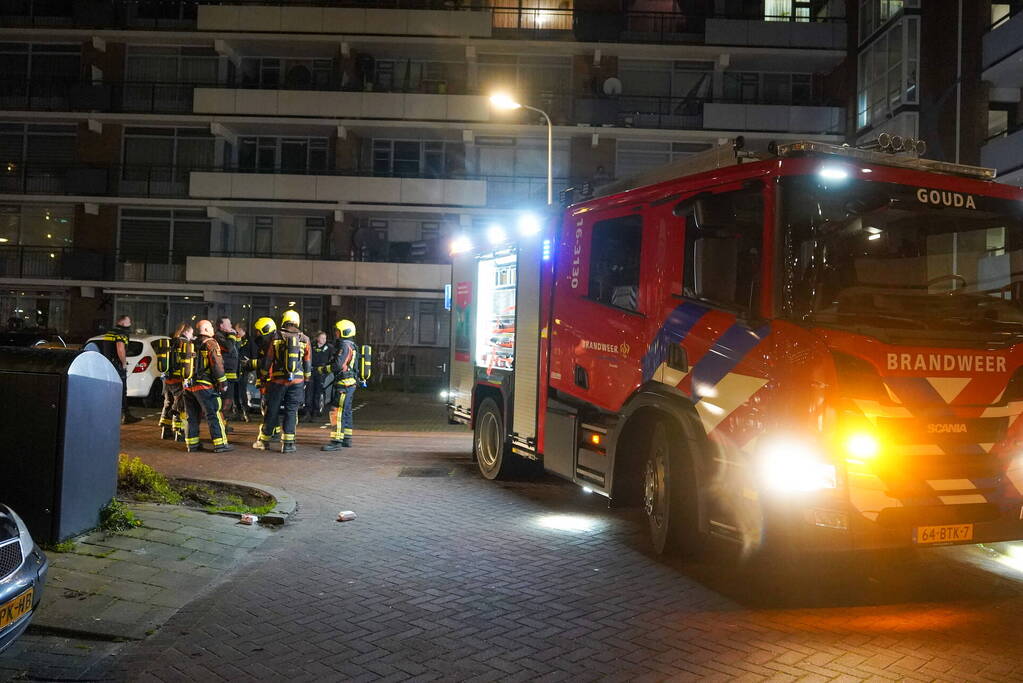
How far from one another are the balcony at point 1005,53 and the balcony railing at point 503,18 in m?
10.0

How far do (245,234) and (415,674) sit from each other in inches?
1233

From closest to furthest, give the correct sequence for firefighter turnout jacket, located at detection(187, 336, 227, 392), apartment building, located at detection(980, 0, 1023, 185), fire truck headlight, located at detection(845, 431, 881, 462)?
fire truck headlight, located at detection(845, 431, 881, 462), firefighter turnout jacket, located at detection(187, 336, 227, 392), apartment building, located at detection(980, 0, 1023, 185)

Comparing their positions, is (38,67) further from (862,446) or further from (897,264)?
(862,446)

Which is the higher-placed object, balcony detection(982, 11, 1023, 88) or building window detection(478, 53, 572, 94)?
building window detection(478, 53, 572, 94)

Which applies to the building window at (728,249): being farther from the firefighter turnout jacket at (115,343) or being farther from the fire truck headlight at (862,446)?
the firefighter turnout jacket at (115,343)

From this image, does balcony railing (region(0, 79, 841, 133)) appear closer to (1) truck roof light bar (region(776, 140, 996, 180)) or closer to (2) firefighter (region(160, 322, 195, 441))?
(2) firefighter (region(160, 322, 195, 441))

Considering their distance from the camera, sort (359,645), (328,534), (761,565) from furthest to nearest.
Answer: (328,534) → (761,565) → (359,645)

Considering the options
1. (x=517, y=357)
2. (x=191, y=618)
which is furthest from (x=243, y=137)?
(x=191, y=618)

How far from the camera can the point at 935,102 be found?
975 inches

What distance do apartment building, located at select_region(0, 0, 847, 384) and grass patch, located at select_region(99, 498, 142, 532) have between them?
24408 millimetres

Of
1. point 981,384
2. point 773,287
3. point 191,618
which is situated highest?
point 773,287

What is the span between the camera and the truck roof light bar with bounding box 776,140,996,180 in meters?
5.41

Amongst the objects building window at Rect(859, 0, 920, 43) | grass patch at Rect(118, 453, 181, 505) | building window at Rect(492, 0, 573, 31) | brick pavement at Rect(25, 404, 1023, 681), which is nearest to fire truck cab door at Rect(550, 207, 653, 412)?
brick pavement at Rect(25, 404, 1023, 681)

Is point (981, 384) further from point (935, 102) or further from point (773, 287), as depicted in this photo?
point (935, 102)
